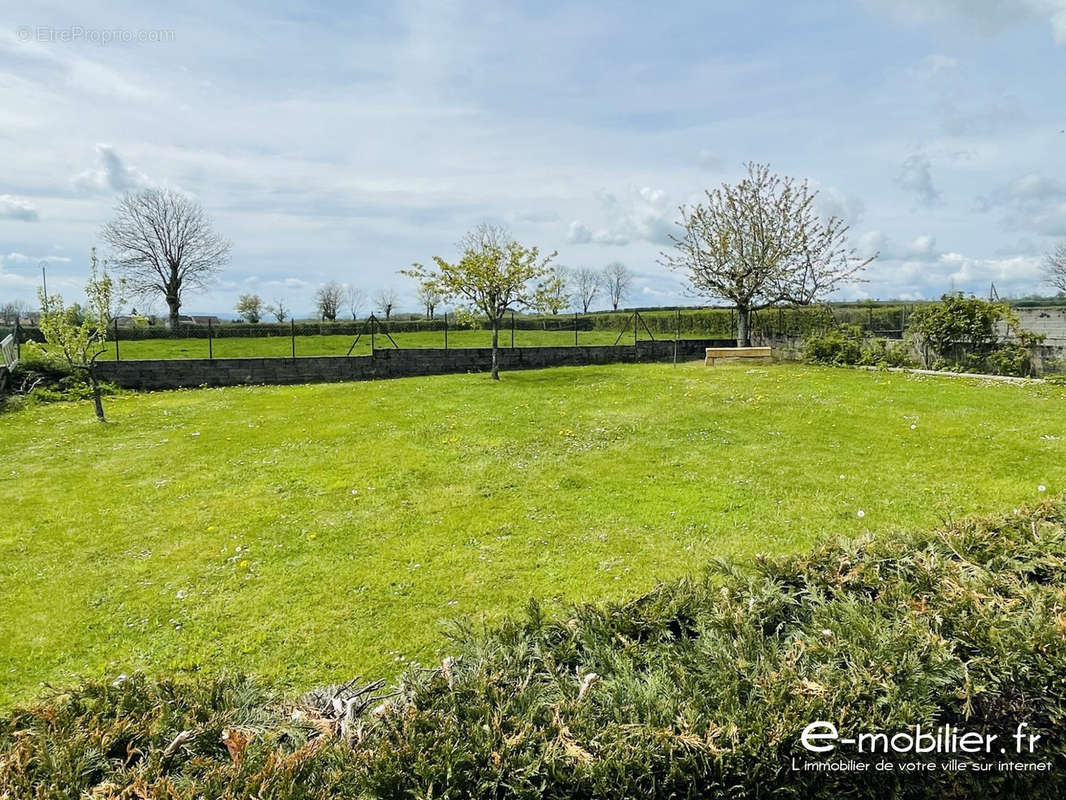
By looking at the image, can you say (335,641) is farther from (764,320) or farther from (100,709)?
(764,320)

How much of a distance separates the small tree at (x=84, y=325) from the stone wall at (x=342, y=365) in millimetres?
4388

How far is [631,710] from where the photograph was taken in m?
1.80

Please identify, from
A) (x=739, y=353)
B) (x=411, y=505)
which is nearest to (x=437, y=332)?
(x=739, y=353)

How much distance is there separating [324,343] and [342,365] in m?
7.76

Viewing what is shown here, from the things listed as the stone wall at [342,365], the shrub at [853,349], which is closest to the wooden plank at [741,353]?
the shrub at [853,349]

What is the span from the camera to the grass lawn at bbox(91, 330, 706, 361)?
73.2ft

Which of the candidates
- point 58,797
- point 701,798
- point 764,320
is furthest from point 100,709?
point 764,320

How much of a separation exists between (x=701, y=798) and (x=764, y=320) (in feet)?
86.7

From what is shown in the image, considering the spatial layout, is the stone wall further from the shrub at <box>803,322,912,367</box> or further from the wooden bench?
the shrub at <box>803,322,912,367</box>

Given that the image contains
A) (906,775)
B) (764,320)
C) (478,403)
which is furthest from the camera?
(764,320)

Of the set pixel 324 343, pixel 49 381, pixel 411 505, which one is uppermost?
pixel 324 343

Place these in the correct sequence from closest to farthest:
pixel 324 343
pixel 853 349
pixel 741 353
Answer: pixel 853 349 → pixel 741 353 → pixel 324 343

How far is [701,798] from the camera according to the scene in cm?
162

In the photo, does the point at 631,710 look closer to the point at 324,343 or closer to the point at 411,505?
the point at 411,505
